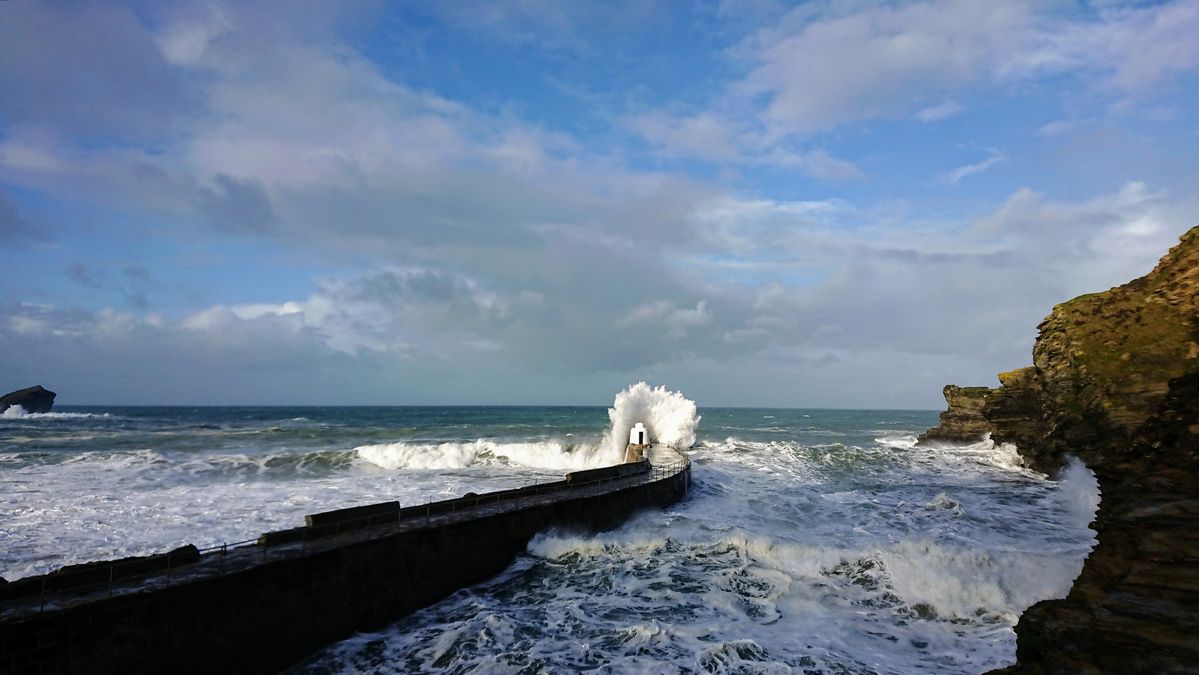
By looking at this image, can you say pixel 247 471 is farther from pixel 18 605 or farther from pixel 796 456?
pixel 796 456

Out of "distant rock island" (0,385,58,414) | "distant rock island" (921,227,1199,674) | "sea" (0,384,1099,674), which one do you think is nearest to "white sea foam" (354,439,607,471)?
"sea" (0,384,1099,674)

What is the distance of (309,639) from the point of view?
12.0 metres

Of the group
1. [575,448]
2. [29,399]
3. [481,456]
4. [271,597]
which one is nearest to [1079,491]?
[575,448]

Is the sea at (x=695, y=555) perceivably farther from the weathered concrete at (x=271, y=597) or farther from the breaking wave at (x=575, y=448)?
the breaking wave at (x=575, y=448)

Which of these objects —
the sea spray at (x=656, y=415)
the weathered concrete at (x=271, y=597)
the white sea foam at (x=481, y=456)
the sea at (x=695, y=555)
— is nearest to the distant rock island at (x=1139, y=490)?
the sea at (x=695, y=555)

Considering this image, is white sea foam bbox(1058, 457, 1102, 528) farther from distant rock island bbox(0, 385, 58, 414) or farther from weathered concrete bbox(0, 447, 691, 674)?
distant rock island bbox(0, 385, 58, 414)

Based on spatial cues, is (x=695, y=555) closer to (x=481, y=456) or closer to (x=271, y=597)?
(x=271, y=597)

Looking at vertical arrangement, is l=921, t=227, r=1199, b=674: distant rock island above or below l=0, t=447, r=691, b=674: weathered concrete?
above

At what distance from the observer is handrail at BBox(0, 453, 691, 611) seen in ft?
32.6

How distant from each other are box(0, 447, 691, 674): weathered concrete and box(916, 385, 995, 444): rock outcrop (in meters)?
49.1

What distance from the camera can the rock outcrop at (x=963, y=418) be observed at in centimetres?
5338

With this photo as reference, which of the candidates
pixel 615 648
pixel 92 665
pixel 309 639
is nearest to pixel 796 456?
pixel 615 648

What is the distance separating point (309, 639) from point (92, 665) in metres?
3.63

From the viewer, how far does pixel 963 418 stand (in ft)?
179
